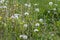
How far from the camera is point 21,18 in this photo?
3.45 meters

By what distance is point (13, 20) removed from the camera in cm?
339

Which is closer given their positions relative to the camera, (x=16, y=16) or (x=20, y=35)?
(x=20, y=35)

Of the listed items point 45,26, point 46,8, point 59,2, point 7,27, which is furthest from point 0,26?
point 59,2

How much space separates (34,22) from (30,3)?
63 centimetres

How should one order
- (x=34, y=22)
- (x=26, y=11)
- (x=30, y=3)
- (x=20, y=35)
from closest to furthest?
(x=20, y=35)
(x=34, y=22)
(x=26, y=11)
(x=30, y=3)

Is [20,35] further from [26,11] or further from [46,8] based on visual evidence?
[46,8]

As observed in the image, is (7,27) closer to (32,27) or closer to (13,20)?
(13,20)

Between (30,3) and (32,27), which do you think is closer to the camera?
(32,27)

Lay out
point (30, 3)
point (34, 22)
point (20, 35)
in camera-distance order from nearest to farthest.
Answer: point (20, 35) < point (34, 22) < point (30, 3)

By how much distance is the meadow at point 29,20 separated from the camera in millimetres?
3283

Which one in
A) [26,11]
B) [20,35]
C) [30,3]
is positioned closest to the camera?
[20,35]

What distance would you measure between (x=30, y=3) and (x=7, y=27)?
808 millimetres

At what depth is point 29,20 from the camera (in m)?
3.44

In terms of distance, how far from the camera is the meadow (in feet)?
10.8
